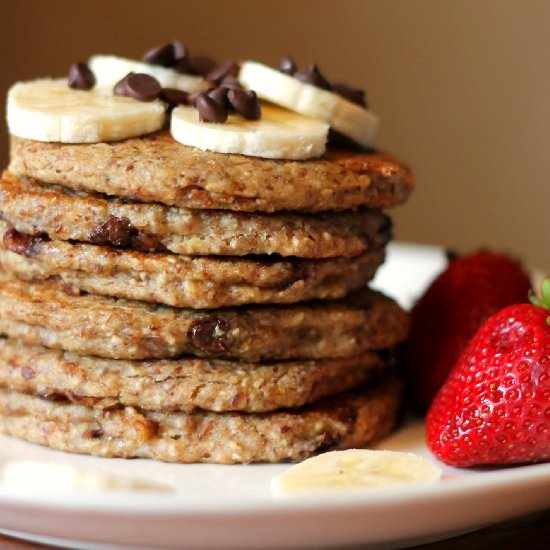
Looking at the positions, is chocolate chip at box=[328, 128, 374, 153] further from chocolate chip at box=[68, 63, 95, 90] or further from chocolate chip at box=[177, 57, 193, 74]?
chocolate chip at box=[68, 63, 95, 90]

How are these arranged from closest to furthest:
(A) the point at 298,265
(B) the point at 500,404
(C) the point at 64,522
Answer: (C) the point at 64,522
(B) the point at 500,404
(A) the point at 298,265

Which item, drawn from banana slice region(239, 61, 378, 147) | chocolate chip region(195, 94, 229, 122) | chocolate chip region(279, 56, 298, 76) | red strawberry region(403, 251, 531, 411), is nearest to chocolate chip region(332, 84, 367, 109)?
banana slice region(239, 61, 378, 147)

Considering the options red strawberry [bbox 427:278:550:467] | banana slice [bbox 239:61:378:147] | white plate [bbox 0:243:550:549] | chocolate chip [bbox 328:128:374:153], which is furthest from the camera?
chocolate chip [bbox 328:128:374:153]

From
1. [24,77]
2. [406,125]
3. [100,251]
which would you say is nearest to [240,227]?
[100,251]

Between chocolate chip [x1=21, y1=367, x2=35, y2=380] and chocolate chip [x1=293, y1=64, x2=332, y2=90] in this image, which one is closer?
chocolate chip [x1=21, y1=367, x2=35, y2=380]

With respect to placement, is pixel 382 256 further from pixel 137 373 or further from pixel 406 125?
pixel 406 125

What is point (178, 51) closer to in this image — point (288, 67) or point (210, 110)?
point (288, 67)
